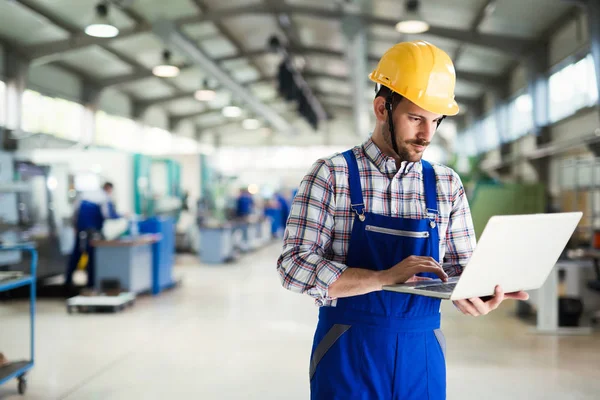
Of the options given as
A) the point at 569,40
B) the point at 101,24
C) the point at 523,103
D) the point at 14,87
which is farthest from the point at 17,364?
the point at 523,103

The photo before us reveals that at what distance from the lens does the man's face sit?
5.29ft

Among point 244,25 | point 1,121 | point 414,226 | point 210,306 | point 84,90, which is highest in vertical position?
point 244,25

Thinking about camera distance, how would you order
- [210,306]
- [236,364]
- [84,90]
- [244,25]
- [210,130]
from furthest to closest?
1. [210,130]
2. [84,90]
3. [244,25]
4. [210,306]
5. [236,364]

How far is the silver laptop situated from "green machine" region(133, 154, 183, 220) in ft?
33.7

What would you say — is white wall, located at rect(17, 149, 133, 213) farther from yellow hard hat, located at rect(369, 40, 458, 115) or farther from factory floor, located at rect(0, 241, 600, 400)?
yellow hard hat, located at rect(369, 40, 458, 115)

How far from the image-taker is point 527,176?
46.5ft

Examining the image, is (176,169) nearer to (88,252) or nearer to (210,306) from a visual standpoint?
(88,252)

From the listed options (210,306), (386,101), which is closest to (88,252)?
(210,306)

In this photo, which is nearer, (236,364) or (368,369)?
(368,369)

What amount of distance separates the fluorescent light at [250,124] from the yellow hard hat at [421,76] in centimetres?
2307

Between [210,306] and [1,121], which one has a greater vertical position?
[1,121]

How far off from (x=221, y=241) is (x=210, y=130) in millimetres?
13662

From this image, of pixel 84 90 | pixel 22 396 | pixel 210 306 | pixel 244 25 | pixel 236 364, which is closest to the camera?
pixel 22 396

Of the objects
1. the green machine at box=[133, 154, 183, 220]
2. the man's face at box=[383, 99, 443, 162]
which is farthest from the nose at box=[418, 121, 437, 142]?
the green machine at box=[133, 154, 183, 220]
